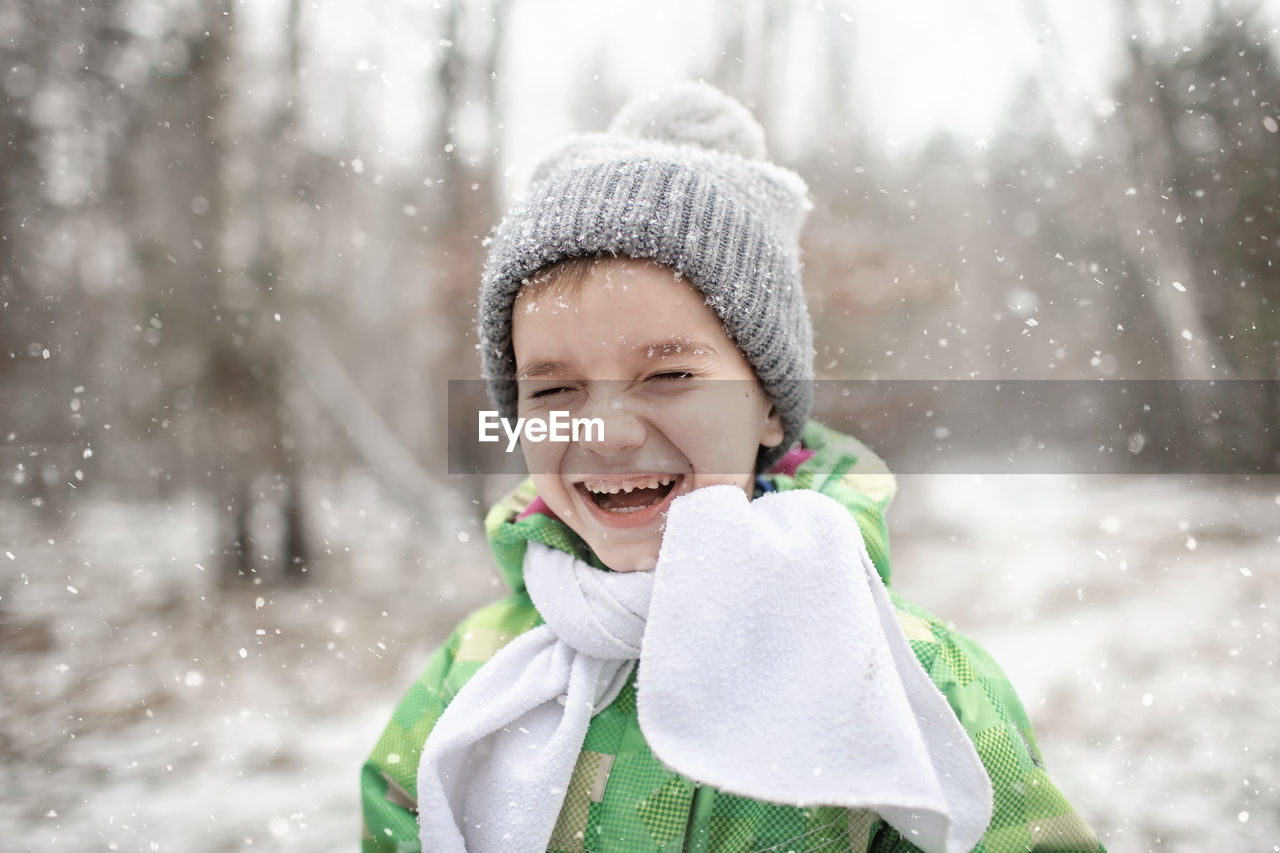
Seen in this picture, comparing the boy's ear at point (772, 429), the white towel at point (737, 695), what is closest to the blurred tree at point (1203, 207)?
the boy's ear at point (772, 429)

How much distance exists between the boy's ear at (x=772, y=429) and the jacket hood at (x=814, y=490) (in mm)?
88

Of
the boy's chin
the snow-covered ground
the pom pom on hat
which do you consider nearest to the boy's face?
the boy's chin

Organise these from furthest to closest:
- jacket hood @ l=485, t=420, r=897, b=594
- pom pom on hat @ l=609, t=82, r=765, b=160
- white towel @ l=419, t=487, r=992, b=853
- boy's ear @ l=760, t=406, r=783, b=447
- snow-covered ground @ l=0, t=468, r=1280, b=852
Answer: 1. snow-covered ground @ l=0, t=468, r=1280, b=852
2. pom pom on hat @ l=609, t=82, r=765, b=160
3. boy's ear @ l=760, t=406, r=783, b=447
4. jacket hood @ l=485, t=420, r=897, b=594
5. white towel @ l=419, t=487, r=992, b=853

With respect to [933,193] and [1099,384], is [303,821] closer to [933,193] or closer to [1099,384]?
[933,193]

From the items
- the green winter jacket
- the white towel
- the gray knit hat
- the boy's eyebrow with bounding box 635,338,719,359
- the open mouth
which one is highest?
the gray knit hat

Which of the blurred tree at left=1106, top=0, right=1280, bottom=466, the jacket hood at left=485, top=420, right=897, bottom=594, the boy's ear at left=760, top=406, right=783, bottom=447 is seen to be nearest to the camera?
the jacket hood at left=485, top=420, right=897, bottom=594

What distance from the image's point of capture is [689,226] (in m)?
1.21

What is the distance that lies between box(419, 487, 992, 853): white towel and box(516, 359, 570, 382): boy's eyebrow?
30cm

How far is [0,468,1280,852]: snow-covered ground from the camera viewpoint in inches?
101

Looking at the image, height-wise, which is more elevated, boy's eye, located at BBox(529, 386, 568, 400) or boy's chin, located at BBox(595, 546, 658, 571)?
boy's eye, located at BBox(529, 386, 568, 400)

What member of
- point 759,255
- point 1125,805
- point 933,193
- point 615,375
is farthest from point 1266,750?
point 933,193

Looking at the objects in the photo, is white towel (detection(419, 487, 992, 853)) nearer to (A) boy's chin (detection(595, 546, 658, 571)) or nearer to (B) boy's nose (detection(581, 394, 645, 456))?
(A) boy's chin (detection(595, 546, 658, 571))

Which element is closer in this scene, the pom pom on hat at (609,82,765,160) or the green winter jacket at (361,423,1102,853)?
the green winter jacket at (361,423,1102,853)

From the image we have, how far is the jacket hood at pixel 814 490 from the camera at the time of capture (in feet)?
4.28
